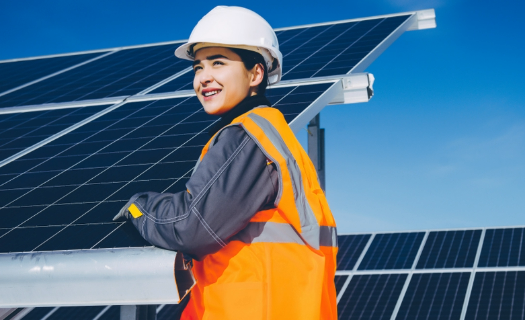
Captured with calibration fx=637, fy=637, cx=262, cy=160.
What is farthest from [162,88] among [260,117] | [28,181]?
[260,117]

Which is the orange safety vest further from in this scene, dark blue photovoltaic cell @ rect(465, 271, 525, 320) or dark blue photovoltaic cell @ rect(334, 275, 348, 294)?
dark blue photovoltaic cell @ rect(334, 275, 348, 294)

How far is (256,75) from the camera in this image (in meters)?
3.18

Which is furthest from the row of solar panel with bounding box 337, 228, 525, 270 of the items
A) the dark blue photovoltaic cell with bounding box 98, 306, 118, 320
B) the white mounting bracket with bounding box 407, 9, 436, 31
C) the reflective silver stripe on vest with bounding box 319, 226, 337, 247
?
the reflective silver stripe on vest with bounding box 319, 226, 337, 247

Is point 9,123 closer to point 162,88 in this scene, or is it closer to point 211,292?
point 162,88

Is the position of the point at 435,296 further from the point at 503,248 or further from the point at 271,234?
the point at 271,234

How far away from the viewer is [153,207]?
108 inches

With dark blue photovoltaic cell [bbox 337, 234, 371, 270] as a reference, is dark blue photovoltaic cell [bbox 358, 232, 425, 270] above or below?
above

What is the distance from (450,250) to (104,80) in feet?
29.8

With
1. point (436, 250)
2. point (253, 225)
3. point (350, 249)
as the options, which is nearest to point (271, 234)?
point (253, 225)

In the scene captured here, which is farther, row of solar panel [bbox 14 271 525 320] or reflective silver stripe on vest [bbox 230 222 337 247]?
row of solar panel [bbox 14 271 525 320]

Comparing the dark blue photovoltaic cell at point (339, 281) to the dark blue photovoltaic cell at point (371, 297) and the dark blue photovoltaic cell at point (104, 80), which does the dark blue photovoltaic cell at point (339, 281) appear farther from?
the dark blue photovoltaic cell at point (104, 80)

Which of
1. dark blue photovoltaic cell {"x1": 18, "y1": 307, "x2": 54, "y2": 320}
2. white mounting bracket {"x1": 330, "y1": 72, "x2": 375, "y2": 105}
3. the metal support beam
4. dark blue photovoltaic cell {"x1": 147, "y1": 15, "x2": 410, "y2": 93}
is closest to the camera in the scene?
the metal support beam

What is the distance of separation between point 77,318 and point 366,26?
8279 mm

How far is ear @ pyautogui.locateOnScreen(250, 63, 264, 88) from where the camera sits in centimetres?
316
